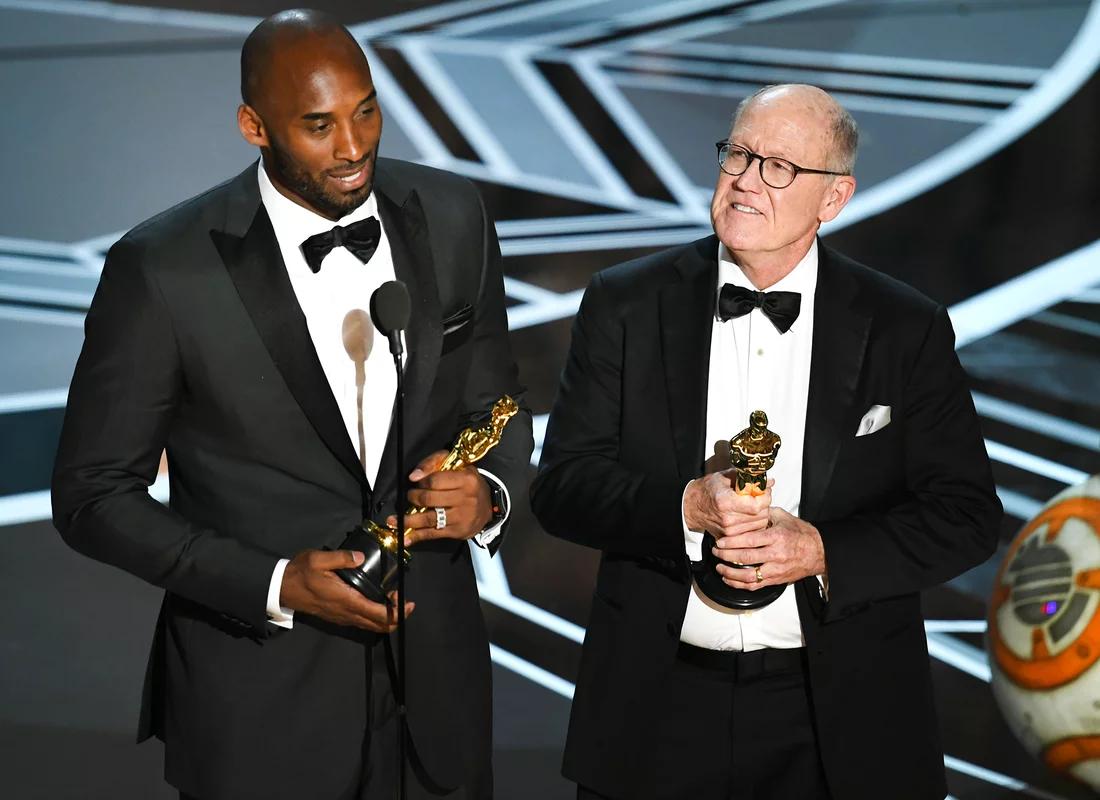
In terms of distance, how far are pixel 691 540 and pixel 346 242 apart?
Answer: 30.8 inches

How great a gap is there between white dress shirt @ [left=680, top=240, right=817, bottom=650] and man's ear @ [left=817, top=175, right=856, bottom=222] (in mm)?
82

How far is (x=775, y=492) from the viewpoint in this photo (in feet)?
8.81

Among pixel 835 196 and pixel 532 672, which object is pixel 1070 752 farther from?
pixel 532 672

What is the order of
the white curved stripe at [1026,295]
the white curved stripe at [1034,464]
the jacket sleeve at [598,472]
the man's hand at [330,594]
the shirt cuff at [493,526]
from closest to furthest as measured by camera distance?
the man's hand at [330,594]
the shirt cuff at [493,526]
the jacket sleeve at [598,472]
the white curved stripe at [1034,464]
the white curved stripe at [1026,295]

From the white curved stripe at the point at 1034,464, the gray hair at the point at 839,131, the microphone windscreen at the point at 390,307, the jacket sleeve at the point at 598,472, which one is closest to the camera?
the microphone windscreen at the point at 390,307

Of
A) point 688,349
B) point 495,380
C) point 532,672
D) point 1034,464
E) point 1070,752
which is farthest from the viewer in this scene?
point 1034,464

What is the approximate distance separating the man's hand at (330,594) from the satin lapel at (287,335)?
0.19 meters

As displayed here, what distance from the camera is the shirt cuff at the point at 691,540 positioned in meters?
2.54

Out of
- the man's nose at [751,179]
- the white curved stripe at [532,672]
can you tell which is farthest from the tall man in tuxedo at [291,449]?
the white curved stripe at [532,672]

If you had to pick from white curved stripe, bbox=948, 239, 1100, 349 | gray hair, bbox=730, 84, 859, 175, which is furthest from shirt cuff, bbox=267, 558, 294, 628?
white curved stripe, bbox=948, 239, 1100, 349

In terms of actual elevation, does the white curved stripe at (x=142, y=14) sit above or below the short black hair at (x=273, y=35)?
below

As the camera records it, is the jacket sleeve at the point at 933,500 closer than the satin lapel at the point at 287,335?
No

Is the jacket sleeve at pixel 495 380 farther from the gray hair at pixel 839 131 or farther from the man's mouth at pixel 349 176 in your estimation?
the gray hair at pixel 839 131

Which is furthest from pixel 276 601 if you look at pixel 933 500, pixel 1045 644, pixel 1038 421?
pixel 1038 421
